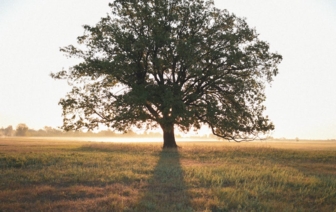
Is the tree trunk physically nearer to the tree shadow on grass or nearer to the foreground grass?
the foreground grass

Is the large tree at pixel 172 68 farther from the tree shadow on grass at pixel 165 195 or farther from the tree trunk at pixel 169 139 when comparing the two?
the tree shadow on grass at pixel 165 195

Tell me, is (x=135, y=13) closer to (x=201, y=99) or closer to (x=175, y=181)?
(x=201, y=99)

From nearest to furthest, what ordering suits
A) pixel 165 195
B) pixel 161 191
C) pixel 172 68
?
pixel 165 195 < pixel 161 191 < pixel 172 68

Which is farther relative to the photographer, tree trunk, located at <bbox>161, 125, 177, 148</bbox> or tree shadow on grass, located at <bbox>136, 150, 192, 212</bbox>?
tree trunk, located at <bbox>161, 125, 177, 148</bbox>

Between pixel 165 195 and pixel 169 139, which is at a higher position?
pixel 169 139

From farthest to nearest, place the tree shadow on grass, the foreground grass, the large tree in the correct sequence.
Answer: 1. the large tree
2. the foreground grass
3. the tree shadow on grass

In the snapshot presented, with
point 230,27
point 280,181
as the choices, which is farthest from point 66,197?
point 230,27

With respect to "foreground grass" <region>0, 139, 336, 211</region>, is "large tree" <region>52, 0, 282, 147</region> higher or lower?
higher

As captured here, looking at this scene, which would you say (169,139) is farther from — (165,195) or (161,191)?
(165,195)

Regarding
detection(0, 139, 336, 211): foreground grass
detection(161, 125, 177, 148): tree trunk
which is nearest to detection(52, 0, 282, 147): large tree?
detection(161, 125, 177, 148): tree trunk

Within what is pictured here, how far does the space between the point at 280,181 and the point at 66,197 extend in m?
8.24

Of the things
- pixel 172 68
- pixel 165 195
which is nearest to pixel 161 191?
pixel 165 195

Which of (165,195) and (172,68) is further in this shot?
(172,68)

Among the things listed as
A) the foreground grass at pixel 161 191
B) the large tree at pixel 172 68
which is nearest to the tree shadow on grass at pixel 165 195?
the foreground grass at pixel 161 191
